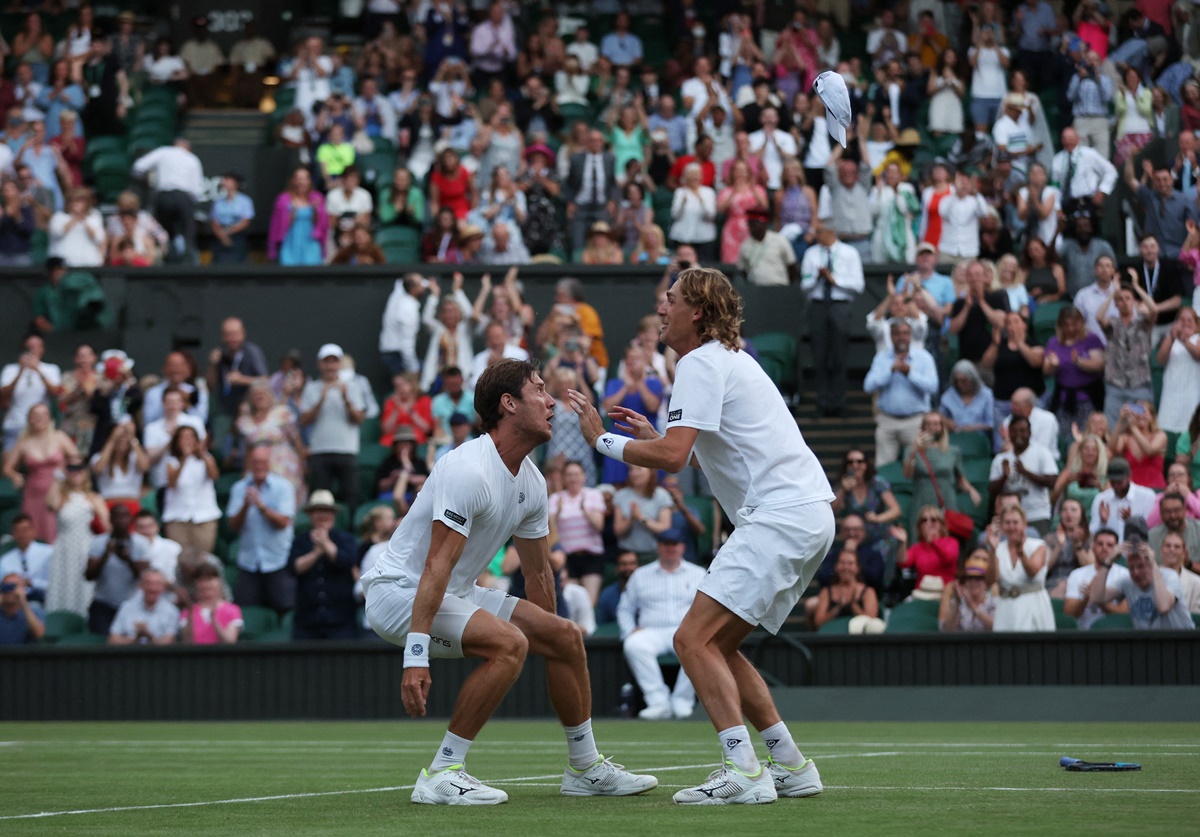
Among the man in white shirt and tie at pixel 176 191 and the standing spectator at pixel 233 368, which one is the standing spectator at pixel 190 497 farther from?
the man in white shirt and tie at pixel 176 191

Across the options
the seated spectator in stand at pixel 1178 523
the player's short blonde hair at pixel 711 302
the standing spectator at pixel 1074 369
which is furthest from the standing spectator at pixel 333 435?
the player's short blonde hair at pixel 711 302

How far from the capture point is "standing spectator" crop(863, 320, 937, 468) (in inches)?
677

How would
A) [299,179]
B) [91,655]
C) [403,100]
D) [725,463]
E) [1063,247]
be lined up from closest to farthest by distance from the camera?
[725,463] < [91,655] < [1063,247] < [299,179] < [403,100]

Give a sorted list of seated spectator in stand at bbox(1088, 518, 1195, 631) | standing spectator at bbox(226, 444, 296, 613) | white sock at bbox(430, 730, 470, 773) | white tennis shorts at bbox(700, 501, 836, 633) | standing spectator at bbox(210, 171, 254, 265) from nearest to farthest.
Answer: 1. white tennis shorts at bbox(700, 501, 836, 633)
2. white sock at bbox(430, 730, 470, 773)
3. seated spectator in stand at bbox(1088, 518, 1195, 631)
4. standing spectator at bbox(226, 444, 296, 613)
5. standing spectator at bbox(210, 171, 254, 265)

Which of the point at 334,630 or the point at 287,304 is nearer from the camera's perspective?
the point at 334,630

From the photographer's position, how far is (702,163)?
20672mm

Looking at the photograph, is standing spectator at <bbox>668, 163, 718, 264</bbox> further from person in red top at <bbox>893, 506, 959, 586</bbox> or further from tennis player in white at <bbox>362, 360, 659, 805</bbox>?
tennis player in white at <bbox>362, 360, 659, 805</bbox>

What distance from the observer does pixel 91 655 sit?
626 inches

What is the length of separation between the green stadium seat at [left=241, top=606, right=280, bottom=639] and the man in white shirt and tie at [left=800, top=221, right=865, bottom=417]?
19.2 ft

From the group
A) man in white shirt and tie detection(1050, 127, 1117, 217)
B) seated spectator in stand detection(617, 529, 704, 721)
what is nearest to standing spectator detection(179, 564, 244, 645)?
seated spectator in stand detection(617, 529, 704, 721)

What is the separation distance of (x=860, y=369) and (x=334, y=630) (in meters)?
6.54

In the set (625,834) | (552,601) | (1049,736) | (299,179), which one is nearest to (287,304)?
(299,179)

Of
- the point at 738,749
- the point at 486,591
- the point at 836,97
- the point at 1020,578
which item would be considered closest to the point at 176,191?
the point at 1020,578

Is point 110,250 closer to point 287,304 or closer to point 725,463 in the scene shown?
point 287,304
